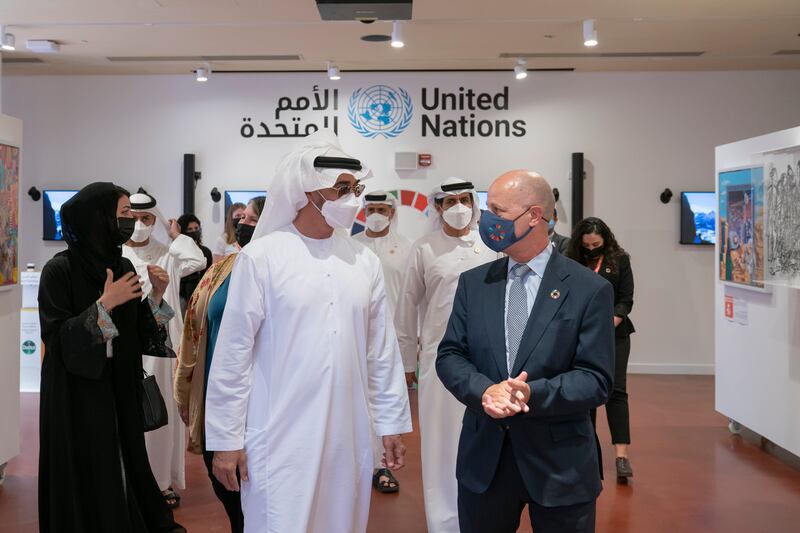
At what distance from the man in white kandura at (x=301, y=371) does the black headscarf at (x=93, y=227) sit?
3.10 feet

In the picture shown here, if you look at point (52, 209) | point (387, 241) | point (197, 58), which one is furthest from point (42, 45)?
point (387, 241)

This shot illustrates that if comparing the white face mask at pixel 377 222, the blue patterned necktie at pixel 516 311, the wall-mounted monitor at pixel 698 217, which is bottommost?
the blue patterned necktie at pixel 516 311

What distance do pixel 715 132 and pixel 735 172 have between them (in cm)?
360

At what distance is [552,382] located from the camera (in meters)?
2.28

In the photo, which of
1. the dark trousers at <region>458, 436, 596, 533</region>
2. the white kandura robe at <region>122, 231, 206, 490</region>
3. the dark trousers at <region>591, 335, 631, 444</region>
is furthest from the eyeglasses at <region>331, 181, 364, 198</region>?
the dark trousers at <region>591, 335, 631, 444</region>

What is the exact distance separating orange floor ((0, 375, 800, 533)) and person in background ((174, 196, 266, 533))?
172cm

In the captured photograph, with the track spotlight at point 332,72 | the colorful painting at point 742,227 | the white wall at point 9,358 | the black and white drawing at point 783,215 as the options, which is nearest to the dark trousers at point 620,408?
the black and white drawing at point 783,215

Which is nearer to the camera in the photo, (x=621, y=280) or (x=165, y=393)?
(x=165, y=393)

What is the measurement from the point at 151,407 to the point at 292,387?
1.22 metres

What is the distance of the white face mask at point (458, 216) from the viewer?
13.6ft

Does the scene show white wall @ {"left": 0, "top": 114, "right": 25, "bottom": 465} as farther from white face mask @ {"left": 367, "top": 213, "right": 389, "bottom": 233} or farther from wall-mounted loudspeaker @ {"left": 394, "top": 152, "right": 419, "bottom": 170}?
wall-mounted loudspeaker @ {"left": 394, "top": 152, "right": 419, "bottom": 170}

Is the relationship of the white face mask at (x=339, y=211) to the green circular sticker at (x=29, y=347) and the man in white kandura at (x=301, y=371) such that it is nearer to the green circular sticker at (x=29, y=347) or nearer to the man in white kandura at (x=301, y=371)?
the man in white kandura at (x=301, y=371)

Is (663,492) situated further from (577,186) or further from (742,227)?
(577,186)

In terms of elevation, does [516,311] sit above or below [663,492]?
above
